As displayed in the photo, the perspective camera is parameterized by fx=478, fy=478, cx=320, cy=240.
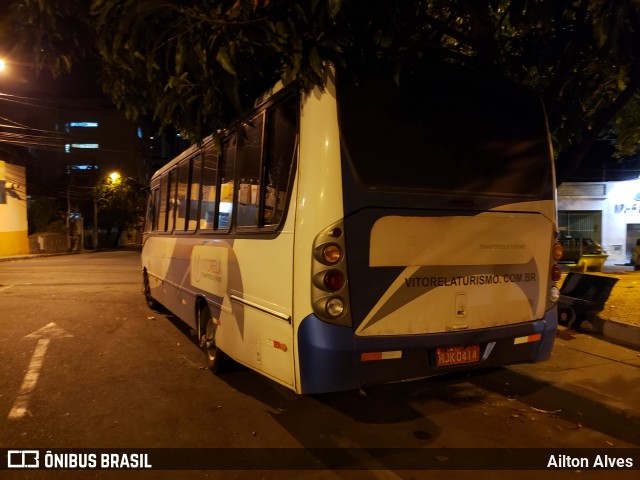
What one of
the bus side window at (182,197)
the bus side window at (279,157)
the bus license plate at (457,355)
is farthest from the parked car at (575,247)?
the bus side window at (279,157)

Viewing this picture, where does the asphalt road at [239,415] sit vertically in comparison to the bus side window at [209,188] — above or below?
below

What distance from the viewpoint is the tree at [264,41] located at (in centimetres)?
364

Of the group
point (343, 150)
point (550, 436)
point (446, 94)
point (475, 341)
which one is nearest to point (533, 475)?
point (550, 436)

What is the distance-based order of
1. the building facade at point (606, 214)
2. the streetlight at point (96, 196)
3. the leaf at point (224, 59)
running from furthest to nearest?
the streetlight at point (96, 196)
the building facade at point (606, 214)
the leaf at point (224, 59)

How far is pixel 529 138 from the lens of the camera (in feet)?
14.3

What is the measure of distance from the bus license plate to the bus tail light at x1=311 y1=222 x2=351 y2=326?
3.05 feet

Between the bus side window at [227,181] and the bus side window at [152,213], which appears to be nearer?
the bus side window at [227,181]

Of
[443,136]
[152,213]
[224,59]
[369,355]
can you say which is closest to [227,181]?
[224,59]

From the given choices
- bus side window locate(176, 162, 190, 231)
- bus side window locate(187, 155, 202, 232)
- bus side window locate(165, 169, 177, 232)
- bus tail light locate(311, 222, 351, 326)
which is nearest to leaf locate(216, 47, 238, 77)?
bus tail light locate(311, 222, 351, 326)

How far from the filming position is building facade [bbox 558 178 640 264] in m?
24.4

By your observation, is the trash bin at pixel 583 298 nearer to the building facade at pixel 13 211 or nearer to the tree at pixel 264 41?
the tree at pixel 264 41

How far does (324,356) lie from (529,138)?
2.71m

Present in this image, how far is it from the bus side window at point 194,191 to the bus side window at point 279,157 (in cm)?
236

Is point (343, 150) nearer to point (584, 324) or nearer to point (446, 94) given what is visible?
point (446, 94)
